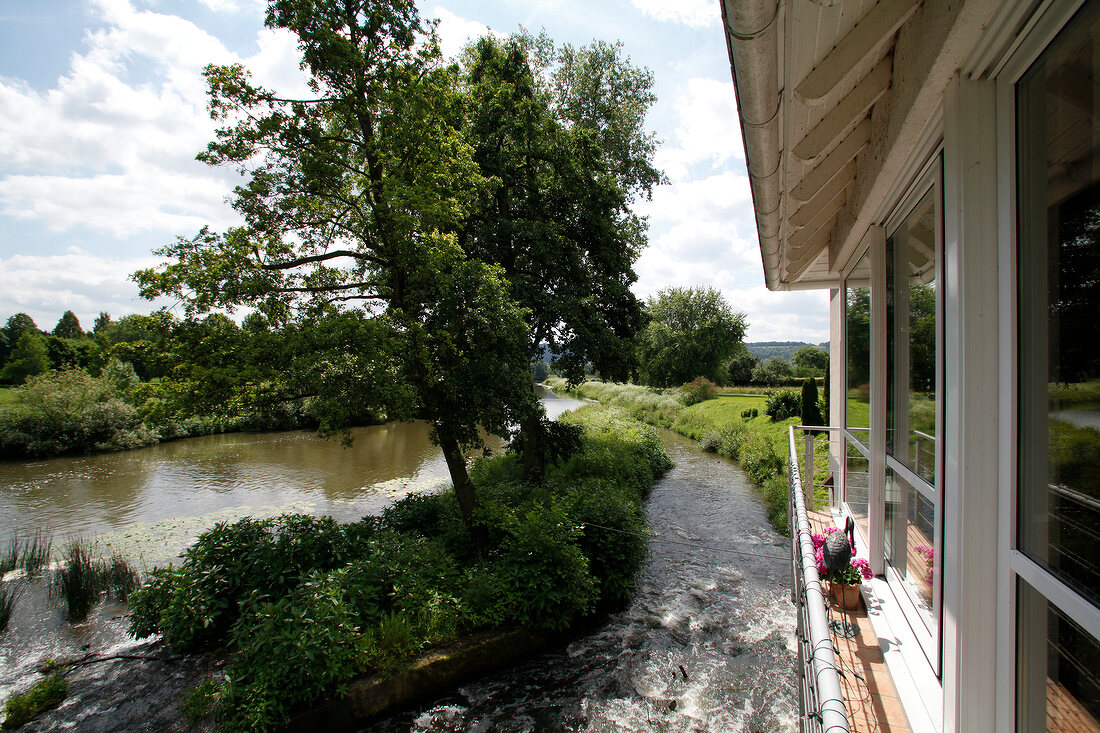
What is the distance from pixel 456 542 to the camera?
26.0 ft

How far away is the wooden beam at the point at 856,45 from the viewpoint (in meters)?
1.88

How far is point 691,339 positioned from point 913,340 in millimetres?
35080

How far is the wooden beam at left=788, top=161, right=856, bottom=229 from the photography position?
3.65 m

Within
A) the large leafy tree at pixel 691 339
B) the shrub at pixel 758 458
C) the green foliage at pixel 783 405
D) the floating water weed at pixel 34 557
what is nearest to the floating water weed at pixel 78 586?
the floating water weed at pixel 34 557

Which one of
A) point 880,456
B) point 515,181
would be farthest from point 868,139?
point 515,181

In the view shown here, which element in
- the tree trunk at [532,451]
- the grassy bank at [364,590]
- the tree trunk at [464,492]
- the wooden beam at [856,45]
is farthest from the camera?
the tree trunk at [532,451]

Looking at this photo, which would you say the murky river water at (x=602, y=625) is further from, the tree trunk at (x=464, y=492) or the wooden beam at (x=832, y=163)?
the wooden beam at (x=832, y=163)

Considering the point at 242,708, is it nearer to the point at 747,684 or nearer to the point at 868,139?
the point at 747,684

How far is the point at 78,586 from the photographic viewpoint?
7195mm

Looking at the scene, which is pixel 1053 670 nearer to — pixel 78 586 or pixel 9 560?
pixel 78 586

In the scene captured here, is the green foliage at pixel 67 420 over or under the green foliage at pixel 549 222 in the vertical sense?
under

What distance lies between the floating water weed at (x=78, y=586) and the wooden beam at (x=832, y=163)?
391 inches

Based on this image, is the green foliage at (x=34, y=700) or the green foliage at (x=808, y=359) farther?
the green foliage at (x=808, y=359)

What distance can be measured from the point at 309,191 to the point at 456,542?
18.0 ft
